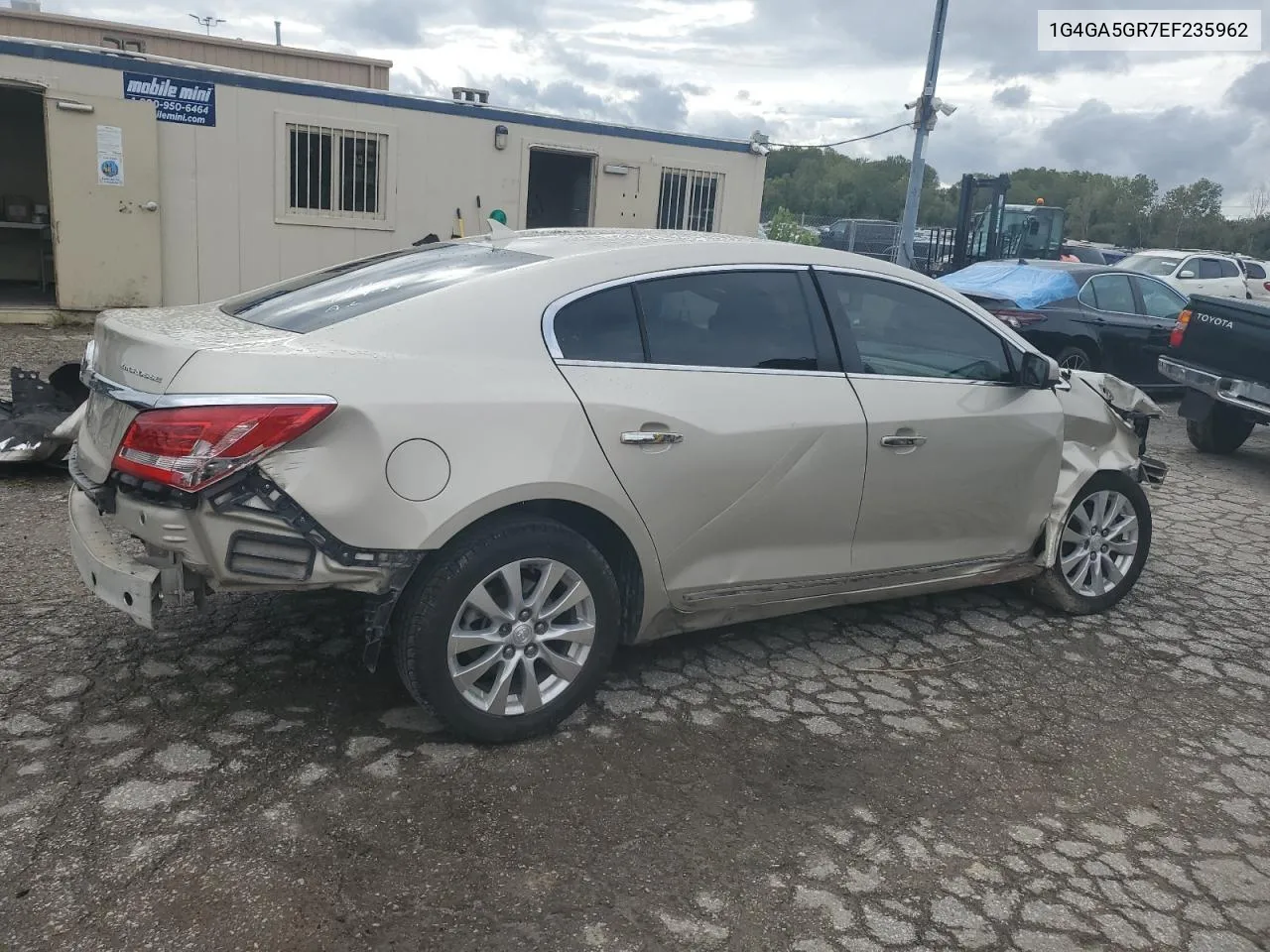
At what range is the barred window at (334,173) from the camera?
13.1 m

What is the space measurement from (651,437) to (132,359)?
1569mm

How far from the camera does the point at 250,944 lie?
2.47 m

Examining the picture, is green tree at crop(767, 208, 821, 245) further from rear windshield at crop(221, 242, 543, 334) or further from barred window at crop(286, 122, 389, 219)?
rear windshield at crop(221, 242, 543, 334)

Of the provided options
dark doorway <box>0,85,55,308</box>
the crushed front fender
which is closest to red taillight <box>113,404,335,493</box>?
the crushed front fender

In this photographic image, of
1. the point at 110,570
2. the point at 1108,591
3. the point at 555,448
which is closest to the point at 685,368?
the point at 555,448

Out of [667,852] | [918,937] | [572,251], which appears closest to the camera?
[918,937]

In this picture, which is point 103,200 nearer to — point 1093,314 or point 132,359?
point 132,359

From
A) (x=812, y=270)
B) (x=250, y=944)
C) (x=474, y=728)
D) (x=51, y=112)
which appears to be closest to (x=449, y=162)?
(x=51, y=112)

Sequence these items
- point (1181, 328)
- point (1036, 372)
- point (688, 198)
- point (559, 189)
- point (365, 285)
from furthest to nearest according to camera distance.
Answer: point (559, 189) → point (688, 198) → point (1181, 328) → point (1036, 372) → point (365, 285)

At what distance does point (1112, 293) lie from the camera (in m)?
11.6

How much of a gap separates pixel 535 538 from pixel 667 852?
0.98 meters

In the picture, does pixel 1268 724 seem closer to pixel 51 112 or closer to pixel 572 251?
pixel 572 251

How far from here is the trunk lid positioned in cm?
305

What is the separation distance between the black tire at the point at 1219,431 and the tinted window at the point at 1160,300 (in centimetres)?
253
